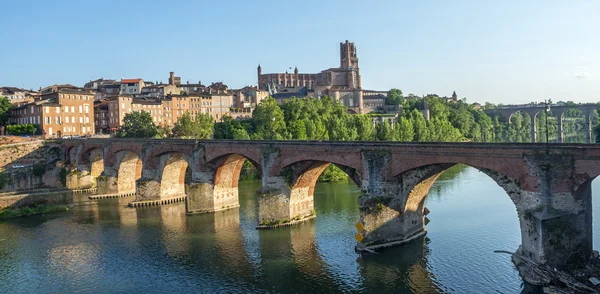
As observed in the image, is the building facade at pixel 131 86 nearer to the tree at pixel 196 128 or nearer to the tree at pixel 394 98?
the tree at pixel 196 128

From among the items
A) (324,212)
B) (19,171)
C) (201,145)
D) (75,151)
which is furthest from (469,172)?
(19,171)

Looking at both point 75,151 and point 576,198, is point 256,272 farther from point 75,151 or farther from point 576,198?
point 75,151

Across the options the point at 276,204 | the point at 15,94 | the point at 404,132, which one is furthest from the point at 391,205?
the point at 15,94

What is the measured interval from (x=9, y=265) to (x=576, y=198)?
3485 centimetres

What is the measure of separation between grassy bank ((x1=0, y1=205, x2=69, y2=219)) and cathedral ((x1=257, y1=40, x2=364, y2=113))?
3196 inches

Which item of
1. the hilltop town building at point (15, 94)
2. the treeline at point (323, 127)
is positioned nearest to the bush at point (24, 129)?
the hilltop town building at point (15, 94)

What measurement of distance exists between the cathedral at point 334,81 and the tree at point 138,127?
5347 cm

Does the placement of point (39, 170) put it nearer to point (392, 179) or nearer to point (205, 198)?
point (205, 198)

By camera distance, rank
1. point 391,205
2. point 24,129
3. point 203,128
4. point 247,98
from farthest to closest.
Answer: point 247,98, point 203,128, point 24,129, point 391,205

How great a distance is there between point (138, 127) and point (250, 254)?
5884 cm

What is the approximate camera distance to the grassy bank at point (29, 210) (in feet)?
157

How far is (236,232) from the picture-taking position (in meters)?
38.7

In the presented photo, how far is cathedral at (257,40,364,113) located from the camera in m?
127

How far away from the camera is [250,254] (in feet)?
107
